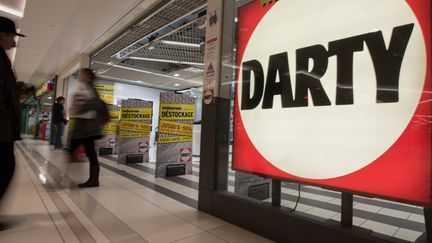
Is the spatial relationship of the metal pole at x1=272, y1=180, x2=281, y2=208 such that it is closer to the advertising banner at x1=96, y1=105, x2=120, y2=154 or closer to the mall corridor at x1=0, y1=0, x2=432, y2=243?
the mall corridor at x1=0, y1=0, x2=432, y2=243

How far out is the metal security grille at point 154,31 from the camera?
13.6ft

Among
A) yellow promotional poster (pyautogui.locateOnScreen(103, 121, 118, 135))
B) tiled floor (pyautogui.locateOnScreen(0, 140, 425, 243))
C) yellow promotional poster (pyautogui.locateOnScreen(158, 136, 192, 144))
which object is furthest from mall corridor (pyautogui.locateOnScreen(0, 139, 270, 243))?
yellow promotional poster (pyautogui.locateOnScreen(103, 121, 118, 135))

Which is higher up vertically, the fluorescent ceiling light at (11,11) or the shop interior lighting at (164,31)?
the fluorescent ceiling light at (11,11)

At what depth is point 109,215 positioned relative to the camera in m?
2.32

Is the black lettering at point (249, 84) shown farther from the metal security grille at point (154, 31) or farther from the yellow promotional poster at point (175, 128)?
the yellow promotional poster at point (175, 128)

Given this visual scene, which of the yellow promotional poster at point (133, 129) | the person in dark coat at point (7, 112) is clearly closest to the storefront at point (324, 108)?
the person in dark coat at point (7, 112)

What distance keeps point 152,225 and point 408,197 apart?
177 centimetres

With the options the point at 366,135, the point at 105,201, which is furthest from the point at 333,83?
the point at 105,201

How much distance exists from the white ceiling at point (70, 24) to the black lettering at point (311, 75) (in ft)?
10.8

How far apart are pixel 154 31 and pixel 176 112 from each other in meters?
1.82

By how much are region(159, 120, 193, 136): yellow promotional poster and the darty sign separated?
8.20 ft

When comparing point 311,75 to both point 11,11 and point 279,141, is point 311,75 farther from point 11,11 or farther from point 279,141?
point 11,11

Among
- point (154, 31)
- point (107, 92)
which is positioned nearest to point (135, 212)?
point (154, 31)

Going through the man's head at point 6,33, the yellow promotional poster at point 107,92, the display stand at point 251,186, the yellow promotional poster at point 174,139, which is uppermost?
the yellow promotional poster at point 107,92
